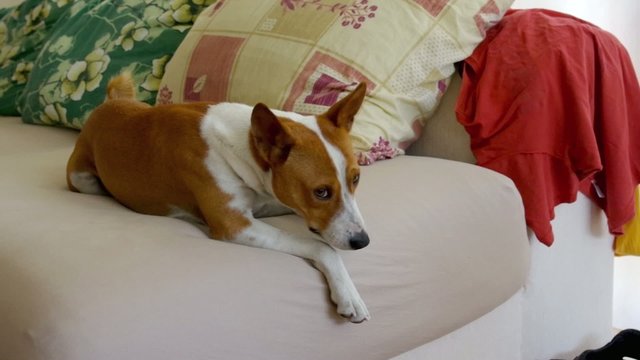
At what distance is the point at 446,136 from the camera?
146 centimetres

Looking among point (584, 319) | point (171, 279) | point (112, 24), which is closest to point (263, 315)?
point (171, 279)

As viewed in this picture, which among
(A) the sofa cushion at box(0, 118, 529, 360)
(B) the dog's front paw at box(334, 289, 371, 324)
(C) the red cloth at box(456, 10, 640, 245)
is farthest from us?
(C) the red cloth at box(456, 10, 640, 245)

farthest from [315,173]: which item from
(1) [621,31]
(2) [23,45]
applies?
(2) [23,45]

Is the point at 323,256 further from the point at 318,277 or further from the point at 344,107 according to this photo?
the point at 344,107

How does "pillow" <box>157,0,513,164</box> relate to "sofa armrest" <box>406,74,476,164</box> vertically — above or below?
above

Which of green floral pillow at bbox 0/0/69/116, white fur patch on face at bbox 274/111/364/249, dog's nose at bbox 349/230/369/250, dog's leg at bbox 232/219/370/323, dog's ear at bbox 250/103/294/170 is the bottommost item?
green floral pillow at bbox 0/0/69/116

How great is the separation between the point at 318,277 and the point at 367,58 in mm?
546

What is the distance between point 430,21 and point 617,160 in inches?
17.9

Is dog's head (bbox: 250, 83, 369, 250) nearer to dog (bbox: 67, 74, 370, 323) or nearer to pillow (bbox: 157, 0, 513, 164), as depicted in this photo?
dog (bbox: 67, 74, 370, 323)

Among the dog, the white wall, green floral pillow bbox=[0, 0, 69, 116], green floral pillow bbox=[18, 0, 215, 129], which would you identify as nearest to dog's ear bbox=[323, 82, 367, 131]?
the dog

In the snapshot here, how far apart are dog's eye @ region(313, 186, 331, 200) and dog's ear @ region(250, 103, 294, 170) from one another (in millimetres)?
67

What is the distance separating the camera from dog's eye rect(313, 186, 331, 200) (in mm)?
977

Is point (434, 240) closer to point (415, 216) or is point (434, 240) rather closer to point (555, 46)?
point (415, 216)

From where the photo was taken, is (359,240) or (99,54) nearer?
(359,240)
